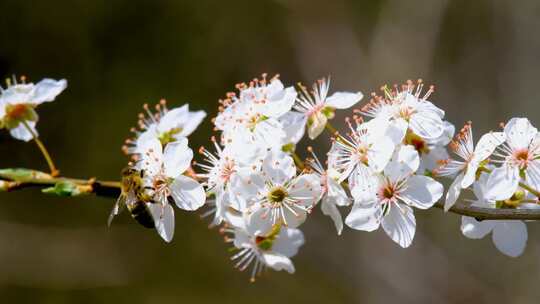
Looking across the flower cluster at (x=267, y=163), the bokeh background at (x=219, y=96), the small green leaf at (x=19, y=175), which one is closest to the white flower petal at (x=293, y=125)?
Result: the flower cluster at (x=267, y=163)

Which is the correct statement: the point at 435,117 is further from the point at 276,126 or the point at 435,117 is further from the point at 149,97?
the point at 149,97

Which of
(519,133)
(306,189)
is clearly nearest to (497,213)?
(519,133)

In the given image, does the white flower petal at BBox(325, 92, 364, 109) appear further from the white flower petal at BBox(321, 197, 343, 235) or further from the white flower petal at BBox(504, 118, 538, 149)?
the white flower petal at BBox(504, 118, 538, 149)

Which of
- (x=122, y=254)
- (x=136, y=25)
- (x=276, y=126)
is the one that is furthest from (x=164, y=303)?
(x=276, y=126)

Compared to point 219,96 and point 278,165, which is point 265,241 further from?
point 219,96

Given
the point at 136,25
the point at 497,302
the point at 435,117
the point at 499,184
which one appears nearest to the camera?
the point at 499,184

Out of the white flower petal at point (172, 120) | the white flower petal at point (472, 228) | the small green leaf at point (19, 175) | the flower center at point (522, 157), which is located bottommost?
the white flower petal at point (472, 228)

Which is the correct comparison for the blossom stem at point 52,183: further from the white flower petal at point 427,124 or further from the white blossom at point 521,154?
the white blossom at point 521,154
